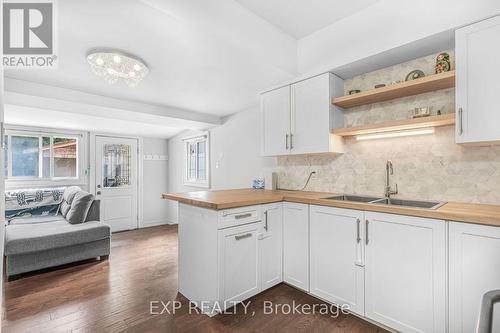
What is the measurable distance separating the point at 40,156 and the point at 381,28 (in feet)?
18.0

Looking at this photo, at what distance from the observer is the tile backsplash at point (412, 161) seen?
6.12 ft

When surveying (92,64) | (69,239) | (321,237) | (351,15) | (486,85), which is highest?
(351,15)

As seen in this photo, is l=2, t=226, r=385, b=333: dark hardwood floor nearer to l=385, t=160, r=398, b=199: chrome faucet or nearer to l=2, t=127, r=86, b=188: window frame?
l=385, t=160, r=398, b=199: chrome faucet

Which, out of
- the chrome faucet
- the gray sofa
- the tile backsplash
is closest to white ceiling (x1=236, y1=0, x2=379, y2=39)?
the tile backsplash

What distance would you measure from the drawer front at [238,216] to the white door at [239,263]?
44mm

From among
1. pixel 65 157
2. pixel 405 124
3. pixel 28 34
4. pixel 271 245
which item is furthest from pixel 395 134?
pixel 65 157

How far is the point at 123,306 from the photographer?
2.18m

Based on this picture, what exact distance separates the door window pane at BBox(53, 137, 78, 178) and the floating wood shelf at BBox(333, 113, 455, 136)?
486cm

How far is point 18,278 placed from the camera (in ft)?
9.12

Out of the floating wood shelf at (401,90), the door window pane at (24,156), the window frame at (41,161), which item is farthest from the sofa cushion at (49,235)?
the floating wood shelf at (401,90)

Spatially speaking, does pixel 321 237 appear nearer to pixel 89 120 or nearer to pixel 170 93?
pixel 170 93

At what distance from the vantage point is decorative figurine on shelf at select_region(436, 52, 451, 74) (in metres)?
1.91

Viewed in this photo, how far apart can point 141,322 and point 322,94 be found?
263 centimetres

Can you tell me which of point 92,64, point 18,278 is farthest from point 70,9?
point 18,278
